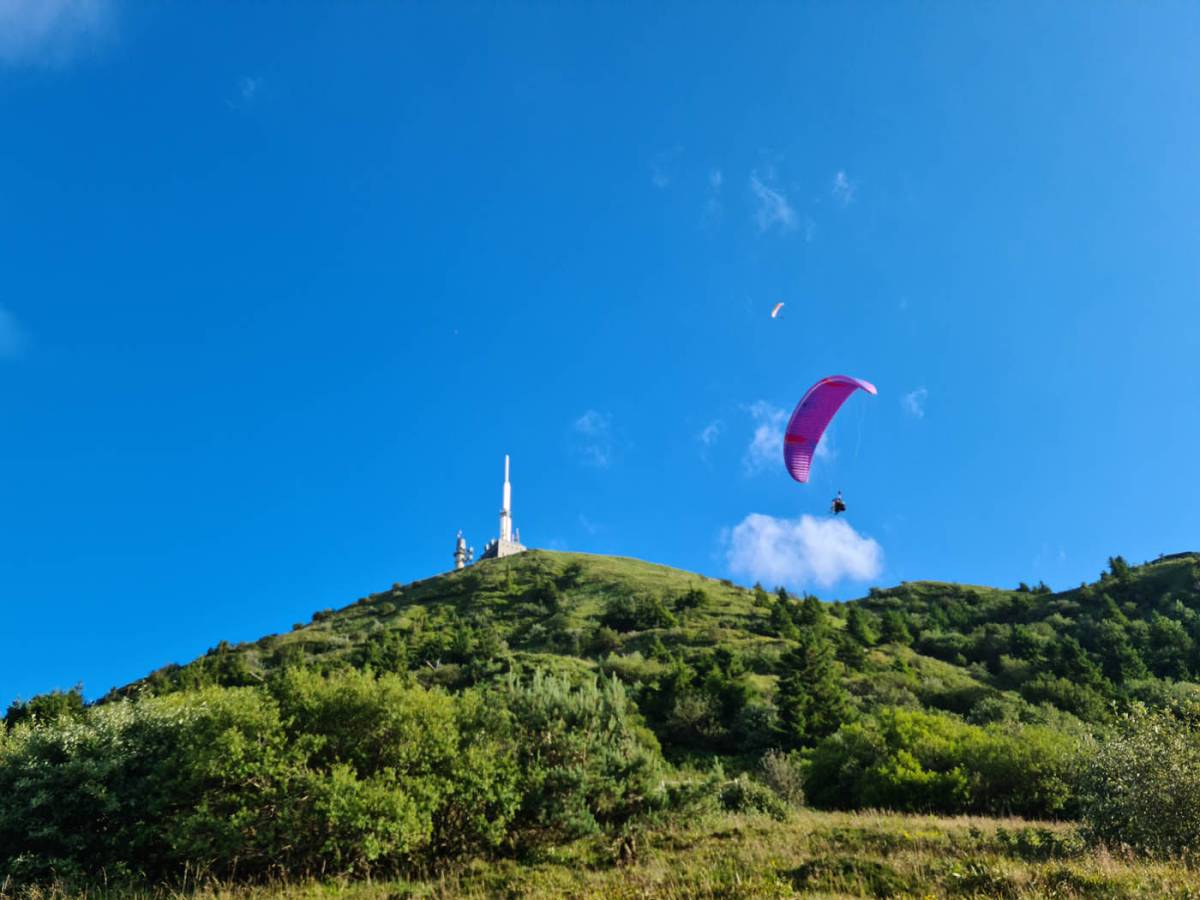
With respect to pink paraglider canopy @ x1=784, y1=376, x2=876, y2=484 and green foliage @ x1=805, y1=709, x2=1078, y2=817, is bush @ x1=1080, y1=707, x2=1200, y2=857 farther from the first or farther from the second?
pink paraglider canopy @ x1=784, y1=376, x2=876, y2=484

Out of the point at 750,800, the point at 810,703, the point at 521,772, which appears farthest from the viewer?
the point at 810,703

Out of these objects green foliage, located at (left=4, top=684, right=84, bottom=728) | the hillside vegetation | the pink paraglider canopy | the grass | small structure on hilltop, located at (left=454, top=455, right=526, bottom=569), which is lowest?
the grass

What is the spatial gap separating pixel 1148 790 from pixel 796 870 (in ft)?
25.8

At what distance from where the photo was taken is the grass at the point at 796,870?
1162 centimetres

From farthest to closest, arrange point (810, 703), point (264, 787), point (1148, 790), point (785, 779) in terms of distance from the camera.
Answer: point (810, 703), point (785, 779), point (264, 787), point (1148, 790)

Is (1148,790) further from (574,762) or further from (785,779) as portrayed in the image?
(785,779)

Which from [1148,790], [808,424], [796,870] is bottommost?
[796,870]

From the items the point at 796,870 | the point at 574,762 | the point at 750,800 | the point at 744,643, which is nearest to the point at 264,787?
the point at 574,762

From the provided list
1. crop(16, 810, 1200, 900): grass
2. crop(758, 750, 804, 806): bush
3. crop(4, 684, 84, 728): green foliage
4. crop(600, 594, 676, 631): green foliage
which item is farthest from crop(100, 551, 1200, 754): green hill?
crop(16, 810, 1200, 900): grass

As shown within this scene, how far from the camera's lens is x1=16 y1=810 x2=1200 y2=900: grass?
38.1 feet

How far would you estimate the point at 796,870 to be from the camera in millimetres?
14211

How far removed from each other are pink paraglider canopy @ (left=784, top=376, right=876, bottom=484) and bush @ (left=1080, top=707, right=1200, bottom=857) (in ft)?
46.2

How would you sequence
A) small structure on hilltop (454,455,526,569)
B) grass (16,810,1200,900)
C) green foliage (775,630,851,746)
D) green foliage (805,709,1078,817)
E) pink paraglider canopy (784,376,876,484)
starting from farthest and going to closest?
small structure on hilltop (454,455,526,569) < green foliage (775,630,851,746) < pink paraglider canopy (784,376,876,484) < green foliage (805,709,1078,817) < grass (16,810,1200,900)

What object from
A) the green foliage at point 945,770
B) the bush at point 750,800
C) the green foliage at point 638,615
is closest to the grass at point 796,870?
the bush at point 750,800
